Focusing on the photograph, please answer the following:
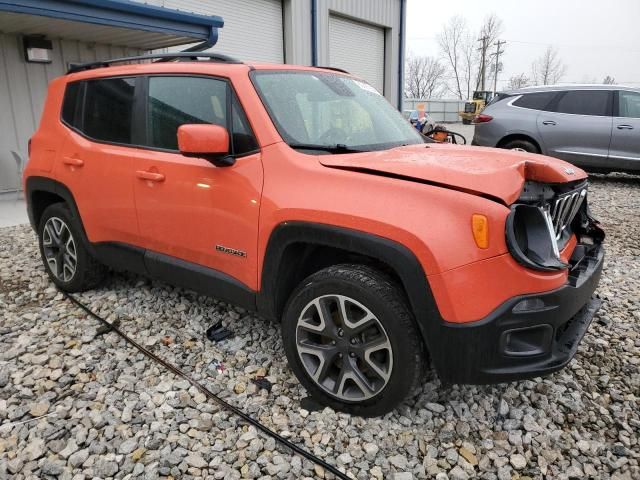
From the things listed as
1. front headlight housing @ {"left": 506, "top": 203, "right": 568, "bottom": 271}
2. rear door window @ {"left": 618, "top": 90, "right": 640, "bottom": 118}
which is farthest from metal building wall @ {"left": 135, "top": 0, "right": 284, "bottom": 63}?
front headlight housing @ {"left": 506, "top": 203, "right": 568, "bottom": 271}

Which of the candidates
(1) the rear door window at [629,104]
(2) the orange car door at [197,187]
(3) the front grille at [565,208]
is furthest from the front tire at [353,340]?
(1) the rear door window at [629,104]

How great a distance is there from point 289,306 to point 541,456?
1376 mm

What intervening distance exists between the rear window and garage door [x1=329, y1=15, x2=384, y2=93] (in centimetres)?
587

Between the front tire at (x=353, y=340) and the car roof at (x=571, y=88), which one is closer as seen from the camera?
the front tire at (x=353, y=340)

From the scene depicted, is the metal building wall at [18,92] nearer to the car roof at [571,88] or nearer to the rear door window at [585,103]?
the car roof at [571,88]

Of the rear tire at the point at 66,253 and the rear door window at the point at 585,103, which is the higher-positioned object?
the rear door window at the point at 585,103

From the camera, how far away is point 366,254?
7.36ft

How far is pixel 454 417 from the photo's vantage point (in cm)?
255

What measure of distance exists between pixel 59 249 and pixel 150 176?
60.5 inches

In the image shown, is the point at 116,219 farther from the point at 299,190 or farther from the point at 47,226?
the point at 299,190

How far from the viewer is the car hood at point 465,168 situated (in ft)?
7.13

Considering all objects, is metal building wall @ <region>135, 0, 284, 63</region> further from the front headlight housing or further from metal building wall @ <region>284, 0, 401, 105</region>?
the front headlight housing

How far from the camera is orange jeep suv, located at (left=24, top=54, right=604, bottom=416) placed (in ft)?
6.84

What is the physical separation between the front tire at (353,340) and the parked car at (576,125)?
769cm
